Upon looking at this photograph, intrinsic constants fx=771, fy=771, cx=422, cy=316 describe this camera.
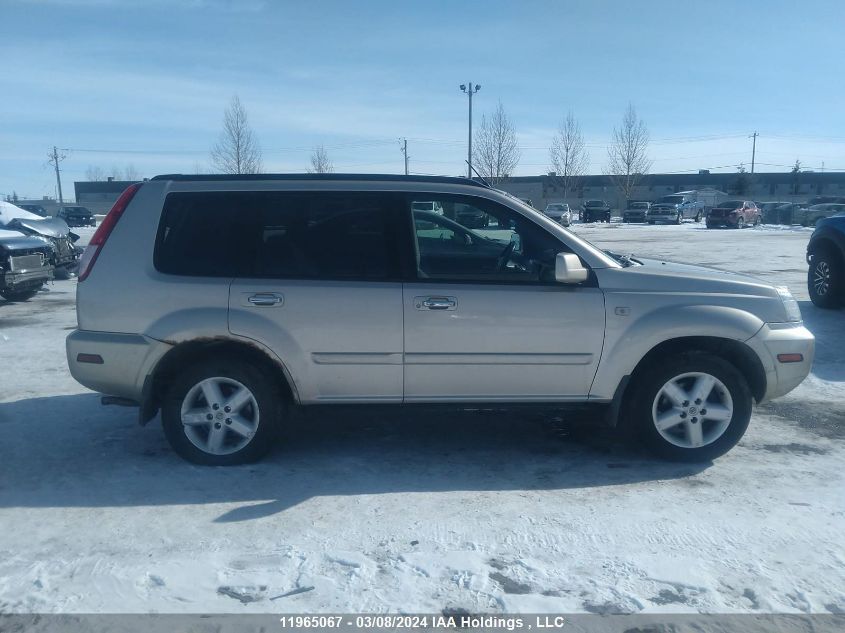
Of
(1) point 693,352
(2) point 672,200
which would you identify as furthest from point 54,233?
(2) point 672,200

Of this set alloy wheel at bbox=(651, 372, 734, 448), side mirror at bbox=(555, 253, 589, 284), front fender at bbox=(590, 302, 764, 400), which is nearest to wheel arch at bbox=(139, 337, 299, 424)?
side mirror at bbox=(555, 253, 589, 284)

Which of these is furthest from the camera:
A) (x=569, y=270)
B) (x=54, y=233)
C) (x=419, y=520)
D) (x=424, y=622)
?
(x=54, y=233)

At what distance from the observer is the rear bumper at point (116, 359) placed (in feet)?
16.4

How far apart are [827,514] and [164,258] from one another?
171 inches

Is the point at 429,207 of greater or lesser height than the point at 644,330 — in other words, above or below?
above

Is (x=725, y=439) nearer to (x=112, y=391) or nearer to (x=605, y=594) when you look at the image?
(x=605, y=594)

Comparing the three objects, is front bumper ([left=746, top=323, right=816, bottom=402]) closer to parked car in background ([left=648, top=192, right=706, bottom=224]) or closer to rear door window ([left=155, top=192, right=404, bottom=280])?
rear door window ([left=155, top=192, right=404, bottom=280])

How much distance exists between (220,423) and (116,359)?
31.1 inches

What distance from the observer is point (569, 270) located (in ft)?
15.9

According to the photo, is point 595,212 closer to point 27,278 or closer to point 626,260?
point 27,278

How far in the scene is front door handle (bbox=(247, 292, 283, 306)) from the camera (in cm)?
493

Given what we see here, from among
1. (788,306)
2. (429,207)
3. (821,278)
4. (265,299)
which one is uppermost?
(429,207)

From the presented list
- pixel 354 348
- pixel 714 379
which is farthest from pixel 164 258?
pixel 714 379

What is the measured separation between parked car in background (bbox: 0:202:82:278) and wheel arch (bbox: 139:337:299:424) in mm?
9340
